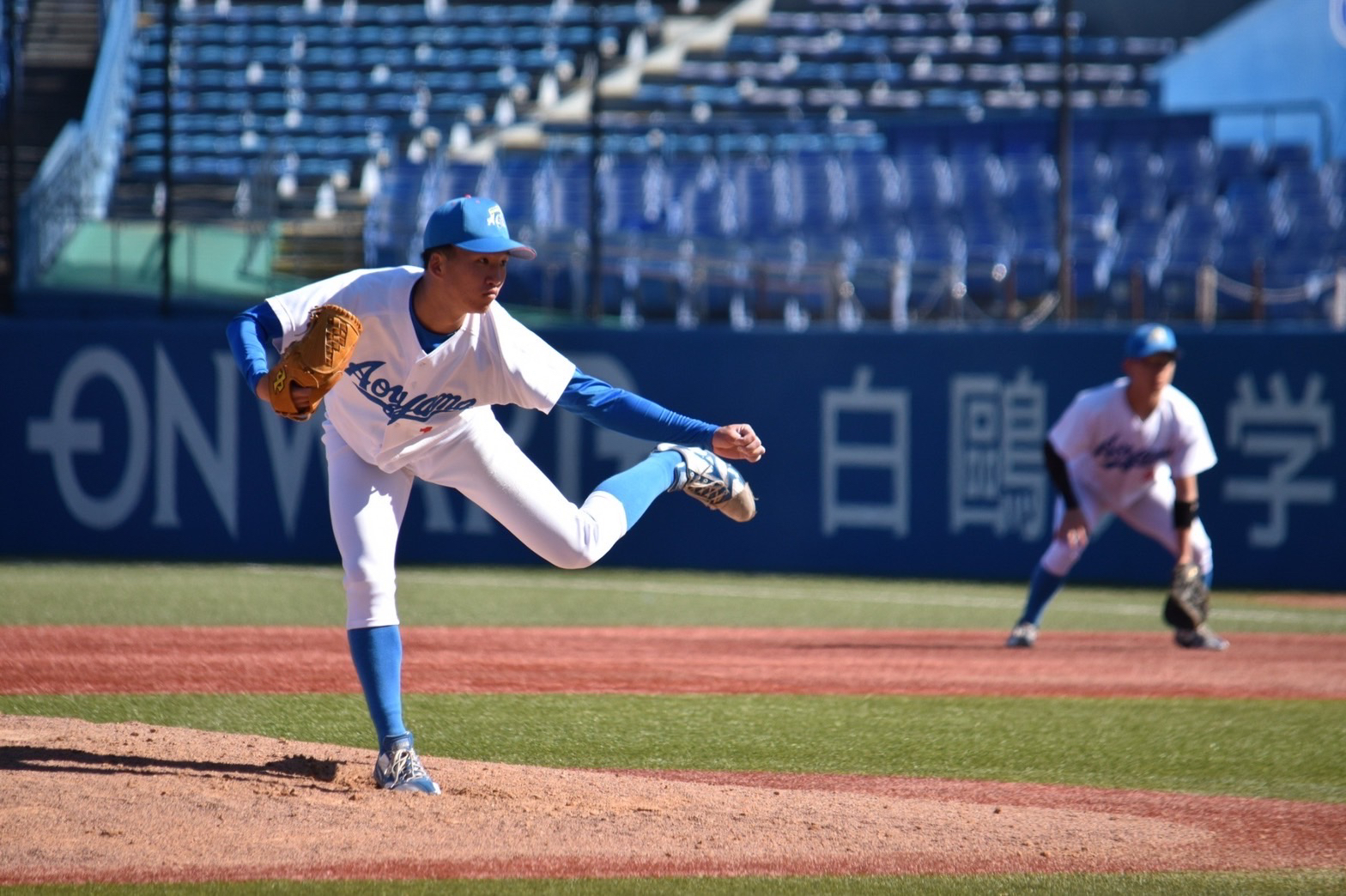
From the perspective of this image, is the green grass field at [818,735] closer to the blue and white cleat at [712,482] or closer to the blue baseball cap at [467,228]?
the blue and white cleat at [712,482]

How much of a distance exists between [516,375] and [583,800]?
126 centimetres

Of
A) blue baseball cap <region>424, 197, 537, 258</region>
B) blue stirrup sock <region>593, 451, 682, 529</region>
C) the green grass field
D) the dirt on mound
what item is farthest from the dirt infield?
blue baseball cap <region>424, 197, 537, 258</region>

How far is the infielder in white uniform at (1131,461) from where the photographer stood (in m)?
8.28

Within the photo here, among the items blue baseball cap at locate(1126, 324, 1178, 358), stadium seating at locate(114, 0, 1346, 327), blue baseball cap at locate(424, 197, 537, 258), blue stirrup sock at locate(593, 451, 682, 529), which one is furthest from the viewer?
stadium seating at locate(114, 0, 1346, 327)

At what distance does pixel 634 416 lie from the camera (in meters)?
4.72

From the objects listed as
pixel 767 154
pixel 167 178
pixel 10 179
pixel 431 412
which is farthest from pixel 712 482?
pixel 767 154

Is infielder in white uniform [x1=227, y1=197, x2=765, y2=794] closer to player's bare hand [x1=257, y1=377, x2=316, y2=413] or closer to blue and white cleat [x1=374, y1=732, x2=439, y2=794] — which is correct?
blue and white cleat [x1=374, y1=732, x2=439, y2=794]

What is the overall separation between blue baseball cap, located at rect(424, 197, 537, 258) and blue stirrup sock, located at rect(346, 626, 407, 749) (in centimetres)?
114

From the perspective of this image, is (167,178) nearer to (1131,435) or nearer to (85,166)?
(85,166)

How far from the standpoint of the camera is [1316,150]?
755 inches

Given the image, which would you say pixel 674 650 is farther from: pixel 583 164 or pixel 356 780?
pixel 583 164

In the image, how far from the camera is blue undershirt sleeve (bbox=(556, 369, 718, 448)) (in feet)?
15.5

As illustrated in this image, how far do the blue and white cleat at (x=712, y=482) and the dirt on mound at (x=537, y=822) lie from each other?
0.94m

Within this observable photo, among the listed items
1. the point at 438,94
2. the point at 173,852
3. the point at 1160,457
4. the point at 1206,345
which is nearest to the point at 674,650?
the point at 1160,457
